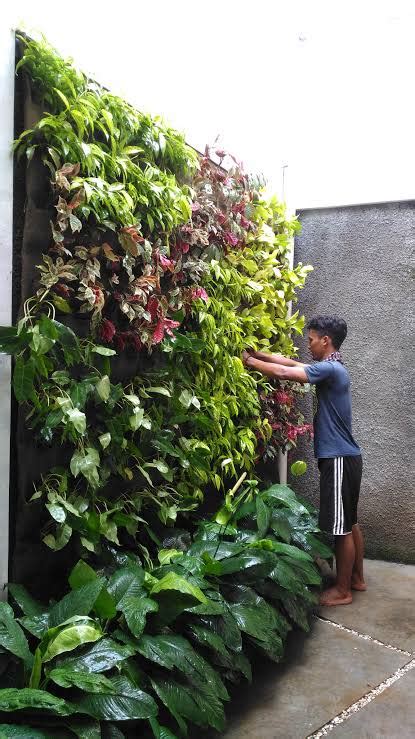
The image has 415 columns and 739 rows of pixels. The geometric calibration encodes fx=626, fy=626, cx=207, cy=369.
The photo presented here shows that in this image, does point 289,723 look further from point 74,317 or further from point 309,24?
point 309,24

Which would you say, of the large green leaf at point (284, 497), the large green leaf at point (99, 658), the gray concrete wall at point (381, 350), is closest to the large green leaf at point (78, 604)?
the large green leaf at point (99, 658)

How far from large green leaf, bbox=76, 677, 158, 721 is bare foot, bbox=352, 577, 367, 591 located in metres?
2.22

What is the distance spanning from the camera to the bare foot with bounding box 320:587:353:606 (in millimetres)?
3531

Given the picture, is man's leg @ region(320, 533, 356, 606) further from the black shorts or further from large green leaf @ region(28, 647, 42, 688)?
large green leaf @ region(28, 647, 42, 688)

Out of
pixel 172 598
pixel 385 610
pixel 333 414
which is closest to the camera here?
pixel 172 598

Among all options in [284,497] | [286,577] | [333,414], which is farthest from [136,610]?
[333,414]

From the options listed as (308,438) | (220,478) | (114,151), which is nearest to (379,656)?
(220,478)

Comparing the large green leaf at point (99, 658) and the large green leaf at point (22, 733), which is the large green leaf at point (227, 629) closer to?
the large green leaf at point (99, 658)

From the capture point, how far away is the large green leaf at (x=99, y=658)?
1.87 metres

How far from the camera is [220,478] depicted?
3369mm

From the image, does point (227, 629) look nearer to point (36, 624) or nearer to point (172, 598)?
point (172, 598)

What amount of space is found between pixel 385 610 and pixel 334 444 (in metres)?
0.96

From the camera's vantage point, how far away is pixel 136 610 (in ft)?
6.96

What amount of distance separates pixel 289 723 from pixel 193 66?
322cm
